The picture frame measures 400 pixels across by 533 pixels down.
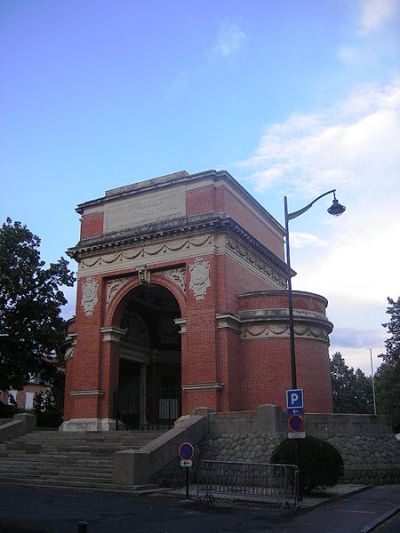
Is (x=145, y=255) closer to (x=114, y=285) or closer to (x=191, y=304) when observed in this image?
(x=114, y=285)

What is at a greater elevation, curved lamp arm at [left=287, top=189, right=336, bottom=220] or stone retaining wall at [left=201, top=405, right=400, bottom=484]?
curved lamp arm at [left=287, top=189, right=336, bottom=220]

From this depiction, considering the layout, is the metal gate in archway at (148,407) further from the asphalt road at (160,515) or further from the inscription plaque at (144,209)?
the asphalt road at (160,515)

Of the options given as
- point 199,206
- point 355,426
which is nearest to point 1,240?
point 199,206

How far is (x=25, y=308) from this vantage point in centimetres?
3219

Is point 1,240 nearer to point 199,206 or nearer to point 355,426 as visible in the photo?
point 199,206

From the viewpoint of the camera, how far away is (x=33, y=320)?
3269 cm

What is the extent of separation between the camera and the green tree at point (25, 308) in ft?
103

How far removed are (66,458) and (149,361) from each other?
11.9m

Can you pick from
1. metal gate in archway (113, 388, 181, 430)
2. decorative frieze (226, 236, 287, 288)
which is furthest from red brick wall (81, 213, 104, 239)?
metal gate in archway (113, 388, 181, 430)

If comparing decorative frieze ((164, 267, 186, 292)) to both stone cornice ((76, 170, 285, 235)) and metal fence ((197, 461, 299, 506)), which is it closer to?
stone cornice ((76, 170, 285, 235))

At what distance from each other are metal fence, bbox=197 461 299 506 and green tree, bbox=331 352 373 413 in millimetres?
61947

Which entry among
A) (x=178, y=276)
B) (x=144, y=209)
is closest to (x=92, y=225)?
(x=144, y=209)

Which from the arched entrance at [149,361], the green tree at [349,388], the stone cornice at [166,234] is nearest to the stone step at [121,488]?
the arched entrance at [149,361]

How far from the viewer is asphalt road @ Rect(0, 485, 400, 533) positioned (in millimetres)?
A: 9867
